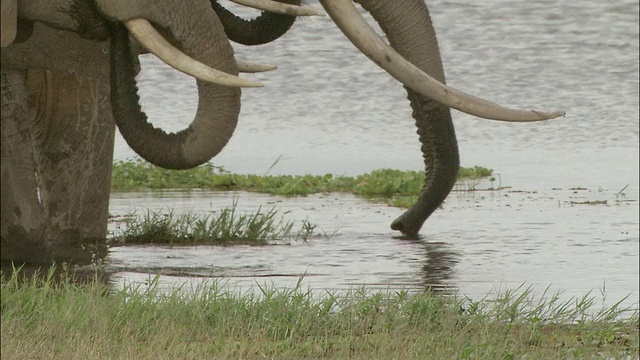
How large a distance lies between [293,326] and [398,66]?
1767 mm

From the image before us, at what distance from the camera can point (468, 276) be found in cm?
991

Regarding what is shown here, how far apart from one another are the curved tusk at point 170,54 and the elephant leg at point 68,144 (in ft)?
6.03

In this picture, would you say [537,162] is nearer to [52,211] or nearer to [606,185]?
[606,185]

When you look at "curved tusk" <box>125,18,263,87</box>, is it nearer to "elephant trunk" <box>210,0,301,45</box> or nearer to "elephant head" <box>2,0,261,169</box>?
"elephant head" <box>2,0,261,169</box>

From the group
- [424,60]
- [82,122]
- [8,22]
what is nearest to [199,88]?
[8,22]

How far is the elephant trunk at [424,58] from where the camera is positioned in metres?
9.50

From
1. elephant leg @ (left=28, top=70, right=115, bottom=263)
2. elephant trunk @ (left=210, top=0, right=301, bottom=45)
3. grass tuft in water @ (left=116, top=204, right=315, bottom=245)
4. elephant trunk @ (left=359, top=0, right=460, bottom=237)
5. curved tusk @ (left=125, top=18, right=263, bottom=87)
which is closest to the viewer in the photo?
curved tusk @ (left=125, top=18, right=263, bottom=87)

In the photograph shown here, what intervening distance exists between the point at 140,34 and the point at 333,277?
5.99ft

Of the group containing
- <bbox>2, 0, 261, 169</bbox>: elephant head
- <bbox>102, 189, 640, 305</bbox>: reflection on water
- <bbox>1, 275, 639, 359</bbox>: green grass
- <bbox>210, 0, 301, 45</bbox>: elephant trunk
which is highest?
<bbox>210, 0, 301, 45</bbox>: elephant trunk

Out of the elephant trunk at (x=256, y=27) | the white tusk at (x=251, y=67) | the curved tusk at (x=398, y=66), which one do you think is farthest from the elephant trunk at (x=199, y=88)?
the white tusk at (x=251, y=67)

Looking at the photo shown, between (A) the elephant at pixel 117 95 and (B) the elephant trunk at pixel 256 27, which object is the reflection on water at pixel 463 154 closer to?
(B) the elephant trunk at pixel 256 27

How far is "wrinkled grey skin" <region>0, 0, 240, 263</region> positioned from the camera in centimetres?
891

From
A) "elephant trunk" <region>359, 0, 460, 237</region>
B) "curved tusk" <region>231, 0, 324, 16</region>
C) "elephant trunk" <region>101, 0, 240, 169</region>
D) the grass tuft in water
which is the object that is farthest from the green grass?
the grass tuft in water

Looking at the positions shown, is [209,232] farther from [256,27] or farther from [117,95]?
[117,95]
